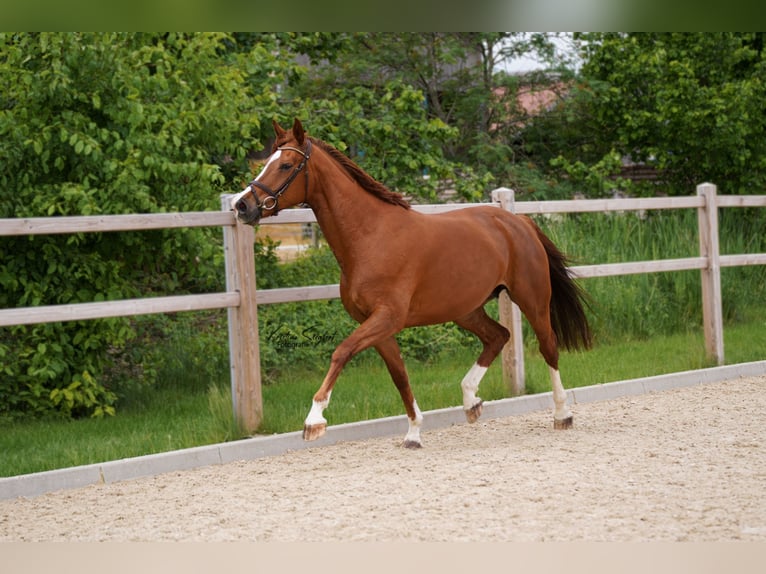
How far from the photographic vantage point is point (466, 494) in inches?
207

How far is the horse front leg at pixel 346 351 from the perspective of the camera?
18.6ft

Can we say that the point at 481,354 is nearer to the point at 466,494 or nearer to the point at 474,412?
the point at 474,412

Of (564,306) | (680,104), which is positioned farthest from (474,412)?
(680,104)

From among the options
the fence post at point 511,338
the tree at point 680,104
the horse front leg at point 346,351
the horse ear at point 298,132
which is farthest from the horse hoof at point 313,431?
the tree at point 680,104

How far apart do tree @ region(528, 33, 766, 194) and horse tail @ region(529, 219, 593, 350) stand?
751 cm

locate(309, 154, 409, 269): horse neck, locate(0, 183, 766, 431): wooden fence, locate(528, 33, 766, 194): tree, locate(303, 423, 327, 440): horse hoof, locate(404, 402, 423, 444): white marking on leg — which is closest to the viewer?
locate(303, 423, 327, 440): horse hoof

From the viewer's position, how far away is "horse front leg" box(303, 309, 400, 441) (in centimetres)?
566

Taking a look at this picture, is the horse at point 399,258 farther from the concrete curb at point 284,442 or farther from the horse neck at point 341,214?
the concrete curb at point 284,442

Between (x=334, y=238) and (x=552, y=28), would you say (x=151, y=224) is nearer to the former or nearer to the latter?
(x=334, y=238)

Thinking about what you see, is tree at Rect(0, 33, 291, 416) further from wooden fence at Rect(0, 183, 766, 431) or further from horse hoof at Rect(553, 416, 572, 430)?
horse hoof at Rect(553, 416, 572, 430)

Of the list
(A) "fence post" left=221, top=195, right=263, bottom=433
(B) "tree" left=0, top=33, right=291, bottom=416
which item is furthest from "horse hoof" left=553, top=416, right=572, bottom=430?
(B) "tree" left=0, top=33, right=291, bottom=416

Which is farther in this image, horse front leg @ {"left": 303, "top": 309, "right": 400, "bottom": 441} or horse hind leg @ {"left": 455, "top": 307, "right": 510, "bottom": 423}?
horse hind leg @ {"left": 455, "top": 307, "right": 510, "bottom": 423}

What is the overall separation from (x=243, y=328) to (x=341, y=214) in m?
1.11

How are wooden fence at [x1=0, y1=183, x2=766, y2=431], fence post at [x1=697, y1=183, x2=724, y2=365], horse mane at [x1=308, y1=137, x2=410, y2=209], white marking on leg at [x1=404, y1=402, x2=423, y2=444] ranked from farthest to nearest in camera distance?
1. fence post at [x1=697, y1=183, x2=724, y2=365]
2. white marking on leg at [x1=404, y1=402, x2=423, y2=444]
3. horse mane at [x1=308, y1=137, x2=410, y2=209]
4. wooden fence at [x1=0, y1=183, x2=766, y2=431]
